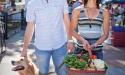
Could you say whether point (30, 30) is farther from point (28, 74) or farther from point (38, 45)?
point (28, 74)

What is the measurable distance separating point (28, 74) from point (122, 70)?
243 inches

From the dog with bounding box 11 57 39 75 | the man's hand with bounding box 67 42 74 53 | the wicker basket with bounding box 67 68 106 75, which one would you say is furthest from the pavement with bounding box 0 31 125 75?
the wicker basket with bounding box 67 68 106 75

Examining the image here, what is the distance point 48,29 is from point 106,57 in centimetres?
788

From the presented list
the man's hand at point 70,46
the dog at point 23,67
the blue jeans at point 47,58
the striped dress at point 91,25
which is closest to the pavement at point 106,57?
the blue jeans at point 47,58

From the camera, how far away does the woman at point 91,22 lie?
509 cm

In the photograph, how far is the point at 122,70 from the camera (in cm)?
1080

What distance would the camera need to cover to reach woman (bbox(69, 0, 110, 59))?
16.7ft

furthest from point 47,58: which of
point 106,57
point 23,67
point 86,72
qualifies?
point 106,57

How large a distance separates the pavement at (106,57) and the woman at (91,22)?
4684 millimetres

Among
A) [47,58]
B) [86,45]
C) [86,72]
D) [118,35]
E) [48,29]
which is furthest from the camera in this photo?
[118,35]

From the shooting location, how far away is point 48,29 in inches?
208

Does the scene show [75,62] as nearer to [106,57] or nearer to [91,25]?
[91,25]

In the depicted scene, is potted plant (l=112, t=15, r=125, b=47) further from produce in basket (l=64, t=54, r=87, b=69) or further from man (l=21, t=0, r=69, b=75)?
produce in basket (l=64, t=54, r=87, b=69)

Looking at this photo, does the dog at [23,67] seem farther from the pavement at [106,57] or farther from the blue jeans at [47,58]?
the pavement at [106,57]
